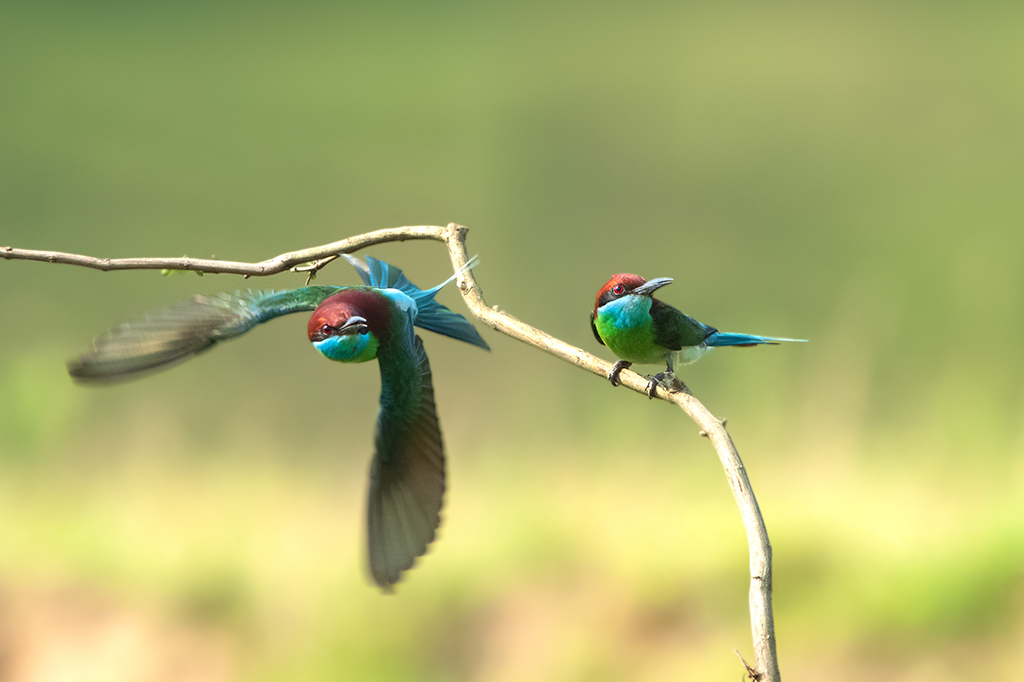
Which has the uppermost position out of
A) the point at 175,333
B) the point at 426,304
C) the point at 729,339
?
the point at 729,339

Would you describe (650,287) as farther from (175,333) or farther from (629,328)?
(175,333)

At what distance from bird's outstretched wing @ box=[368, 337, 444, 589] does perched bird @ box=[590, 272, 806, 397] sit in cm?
14

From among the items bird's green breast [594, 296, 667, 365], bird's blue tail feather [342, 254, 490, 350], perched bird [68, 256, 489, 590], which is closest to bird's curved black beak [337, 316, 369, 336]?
perched bird [68, 256, 489, 590]

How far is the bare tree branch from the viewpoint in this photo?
38 cm

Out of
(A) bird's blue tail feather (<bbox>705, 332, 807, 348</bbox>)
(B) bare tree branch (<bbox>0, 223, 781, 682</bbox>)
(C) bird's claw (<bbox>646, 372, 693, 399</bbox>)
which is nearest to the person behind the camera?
(B) bare tree branch (<bbox>0, 223, 781, 682</bbox>)

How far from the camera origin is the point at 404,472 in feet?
1.62

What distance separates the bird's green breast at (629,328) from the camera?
1.96 ft

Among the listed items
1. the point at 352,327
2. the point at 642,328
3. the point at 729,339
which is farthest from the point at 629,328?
the point at 352,327

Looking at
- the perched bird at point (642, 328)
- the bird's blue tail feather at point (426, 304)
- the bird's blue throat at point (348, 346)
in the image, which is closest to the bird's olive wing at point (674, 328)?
the perched bird at point (642, 328)

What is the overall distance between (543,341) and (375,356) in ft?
0.31

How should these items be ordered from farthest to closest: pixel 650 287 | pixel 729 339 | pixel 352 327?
pixel 729 339, pixel 650 287, pixel 352 327

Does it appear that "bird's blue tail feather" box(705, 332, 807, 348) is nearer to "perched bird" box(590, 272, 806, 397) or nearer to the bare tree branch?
"perched bird" box(590, 272, 806, 397)

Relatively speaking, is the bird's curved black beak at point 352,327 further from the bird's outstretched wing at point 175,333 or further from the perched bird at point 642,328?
the perched bird at point 642,328

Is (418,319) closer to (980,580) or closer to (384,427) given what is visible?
(384,427)
